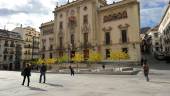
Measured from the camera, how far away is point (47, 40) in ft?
179

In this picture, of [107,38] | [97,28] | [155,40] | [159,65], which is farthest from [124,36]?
[155,40]

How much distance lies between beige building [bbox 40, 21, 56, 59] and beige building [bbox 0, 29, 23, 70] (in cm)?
1301

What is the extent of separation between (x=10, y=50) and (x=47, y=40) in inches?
626

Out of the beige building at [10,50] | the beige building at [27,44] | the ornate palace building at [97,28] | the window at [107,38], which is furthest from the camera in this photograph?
the beige building at [27,44]

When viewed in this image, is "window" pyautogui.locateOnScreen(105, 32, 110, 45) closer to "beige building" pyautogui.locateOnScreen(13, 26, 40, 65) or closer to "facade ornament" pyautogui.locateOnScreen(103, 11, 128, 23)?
"facade ornament" pyautogui.locateOnScreen(103, 11, 128, 23)

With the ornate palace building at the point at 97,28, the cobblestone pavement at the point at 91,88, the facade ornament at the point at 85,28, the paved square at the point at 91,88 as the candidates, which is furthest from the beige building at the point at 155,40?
the paved square at the point at 91,88

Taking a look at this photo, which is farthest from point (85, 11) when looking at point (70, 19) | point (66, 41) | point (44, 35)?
point (44, 35)

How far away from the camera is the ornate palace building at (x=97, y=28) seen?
38344mm

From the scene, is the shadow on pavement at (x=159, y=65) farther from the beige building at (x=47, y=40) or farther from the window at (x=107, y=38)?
the beige building at (x=47, y=40)

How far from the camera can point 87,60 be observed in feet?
136

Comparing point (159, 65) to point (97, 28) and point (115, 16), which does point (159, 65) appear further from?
point (97, 28)

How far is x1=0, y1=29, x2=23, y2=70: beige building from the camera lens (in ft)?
200

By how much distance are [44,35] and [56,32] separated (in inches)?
249

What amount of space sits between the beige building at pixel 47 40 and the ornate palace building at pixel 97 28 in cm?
236
